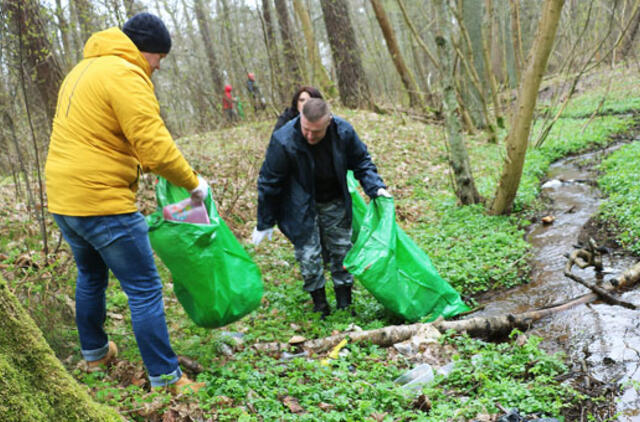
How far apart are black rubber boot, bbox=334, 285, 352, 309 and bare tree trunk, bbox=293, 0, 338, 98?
8.41m

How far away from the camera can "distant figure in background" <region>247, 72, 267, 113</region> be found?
9.31 m

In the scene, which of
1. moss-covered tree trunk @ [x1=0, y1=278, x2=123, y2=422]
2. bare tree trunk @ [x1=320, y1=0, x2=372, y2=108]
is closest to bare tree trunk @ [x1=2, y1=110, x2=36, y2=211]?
moss-covered tree trunk @ [x1=0, y1=278, x2=123, y2=422]

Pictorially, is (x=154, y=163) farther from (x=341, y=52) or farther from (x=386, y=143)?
(x=341, y=52)

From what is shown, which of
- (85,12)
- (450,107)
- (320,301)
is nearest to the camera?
(320,301)

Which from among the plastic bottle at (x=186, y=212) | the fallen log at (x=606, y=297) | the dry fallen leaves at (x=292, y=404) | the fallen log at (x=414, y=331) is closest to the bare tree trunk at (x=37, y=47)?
the plastic bottle at (x=186, y=212)

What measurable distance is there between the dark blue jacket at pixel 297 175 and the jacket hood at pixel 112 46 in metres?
1.41

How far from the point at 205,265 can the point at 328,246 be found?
58.7 inches

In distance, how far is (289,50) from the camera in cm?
980

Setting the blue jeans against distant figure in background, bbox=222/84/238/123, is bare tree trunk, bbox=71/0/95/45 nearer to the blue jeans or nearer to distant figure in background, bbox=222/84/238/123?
the blue jeans

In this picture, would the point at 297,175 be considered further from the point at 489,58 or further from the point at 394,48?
the point at 394,48

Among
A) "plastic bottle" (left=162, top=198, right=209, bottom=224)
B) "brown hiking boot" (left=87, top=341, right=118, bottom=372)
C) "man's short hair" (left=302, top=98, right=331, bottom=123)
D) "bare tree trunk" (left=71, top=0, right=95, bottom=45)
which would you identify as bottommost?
"brown hiking boot" (left=87, top=341, right=118, bottom=372)

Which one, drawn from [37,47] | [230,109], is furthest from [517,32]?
[37,47]

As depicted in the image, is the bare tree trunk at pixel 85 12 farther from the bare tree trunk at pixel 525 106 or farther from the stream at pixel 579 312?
the stream at pixel 579 312

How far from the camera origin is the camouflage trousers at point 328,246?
393cm
